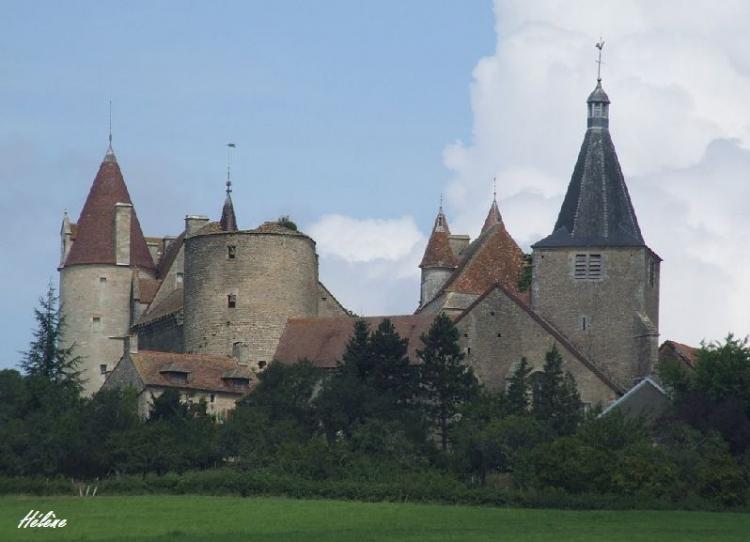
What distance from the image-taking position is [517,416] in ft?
291

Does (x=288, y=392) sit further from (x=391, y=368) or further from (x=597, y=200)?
(x=597, y=200)

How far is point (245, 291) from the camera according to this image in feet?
325

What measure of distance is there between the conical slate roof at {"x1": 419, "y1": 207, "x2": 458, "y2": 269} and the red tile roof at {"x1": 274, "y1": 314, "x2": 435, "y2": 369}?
828cm

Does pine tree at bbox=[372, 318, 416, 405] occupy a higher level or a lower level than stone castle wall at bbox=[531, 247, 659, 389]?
lower

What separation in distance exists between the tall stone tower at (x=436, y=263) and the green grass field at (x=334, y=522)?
2945cm

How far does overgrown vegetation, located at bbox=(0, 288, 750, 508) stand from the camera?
79688 millimetres

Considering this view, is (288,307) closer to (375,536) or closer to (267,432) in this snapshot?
(267,432)

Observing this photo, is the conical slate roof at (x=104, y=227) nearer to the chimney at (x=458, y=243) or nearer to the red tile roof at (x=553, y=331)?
the chimney at (x=458, y=243)

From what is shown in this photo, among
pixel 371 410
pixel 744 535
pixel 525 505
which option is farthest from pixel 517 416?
pixel 744 535

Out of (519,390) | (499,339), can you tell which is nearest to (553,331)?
(499,339)

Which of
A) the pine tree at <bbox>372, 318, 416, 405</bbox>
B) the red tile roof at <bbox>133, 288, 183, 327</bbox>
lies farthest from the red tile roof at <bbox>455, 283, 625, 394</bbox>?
the red tile roof at <bbox>133, 288, 183, 327</bbox>

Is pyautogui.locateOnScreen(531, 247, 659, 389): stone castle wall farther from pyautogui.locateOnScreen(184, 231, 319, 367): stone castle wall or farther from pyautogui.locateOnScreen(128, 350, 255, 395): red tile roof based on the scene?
pyautogui.locateOnScreen(128, 350, 255, 395): red tile roof

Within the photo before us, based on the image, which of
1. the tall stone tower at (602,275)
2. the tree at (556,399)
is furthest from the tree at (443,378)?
the tall stone tower at (602,275)

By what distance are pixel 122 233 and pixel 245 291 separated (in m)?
11.3
